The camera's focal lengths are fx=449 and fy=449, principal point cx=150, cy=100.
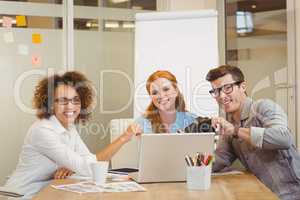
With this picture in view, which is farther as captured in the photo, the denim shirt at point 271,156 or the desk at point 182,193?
the denim shirt at point 271,156

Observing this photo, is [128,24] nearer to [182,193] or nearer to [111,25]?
[111,25]

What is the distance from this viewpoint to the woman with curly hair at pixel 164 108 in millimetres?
2760

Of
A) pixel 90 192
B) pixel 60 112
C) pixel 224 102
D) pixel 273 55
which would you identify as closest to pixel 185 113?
pixel 224 102

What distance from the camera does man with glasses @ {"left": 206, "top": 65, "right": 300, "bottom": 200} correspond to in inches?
84.7

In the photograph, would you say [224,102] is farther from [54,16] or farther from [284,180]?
[54,16]

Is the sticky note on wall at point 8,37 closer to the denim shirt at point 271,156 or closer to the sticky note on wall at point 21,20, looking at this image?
the sticky note on wall at point 21,20

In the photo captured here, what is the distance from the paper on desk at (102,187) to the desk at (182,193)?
0.04 m

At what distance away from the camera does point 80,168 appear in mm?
2146

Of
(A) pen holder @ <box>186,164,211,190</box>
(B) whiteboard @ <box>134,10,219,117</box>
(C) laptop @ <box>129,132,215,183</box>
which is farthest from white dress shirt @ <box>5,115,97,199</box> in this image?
(B) whiteboard @ <box>134,10,219,117</box>

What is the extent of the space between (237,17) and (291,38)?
0.69 m

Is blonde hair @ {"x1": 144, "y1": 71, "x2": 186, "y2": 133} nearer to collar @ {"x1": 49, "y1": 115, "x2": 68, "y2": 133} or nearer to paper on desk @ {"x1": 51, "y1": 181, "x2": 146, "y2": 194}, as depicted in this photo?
collar @ {"x1": 49, "y1": 115, "x2": 68, "y2": 133}

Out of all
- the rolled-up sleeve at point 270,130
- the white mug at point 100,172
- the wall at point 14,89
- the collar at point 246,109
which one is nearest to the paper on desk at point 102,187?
the white mug at point 100,172

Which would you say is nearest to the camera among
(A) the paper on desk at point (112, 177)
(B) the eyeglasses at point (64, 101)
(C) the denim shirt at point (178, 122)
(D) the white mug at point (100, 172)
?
(D) the white mug at point (100, 172)

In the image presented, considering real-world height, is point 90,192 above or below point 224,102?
below
